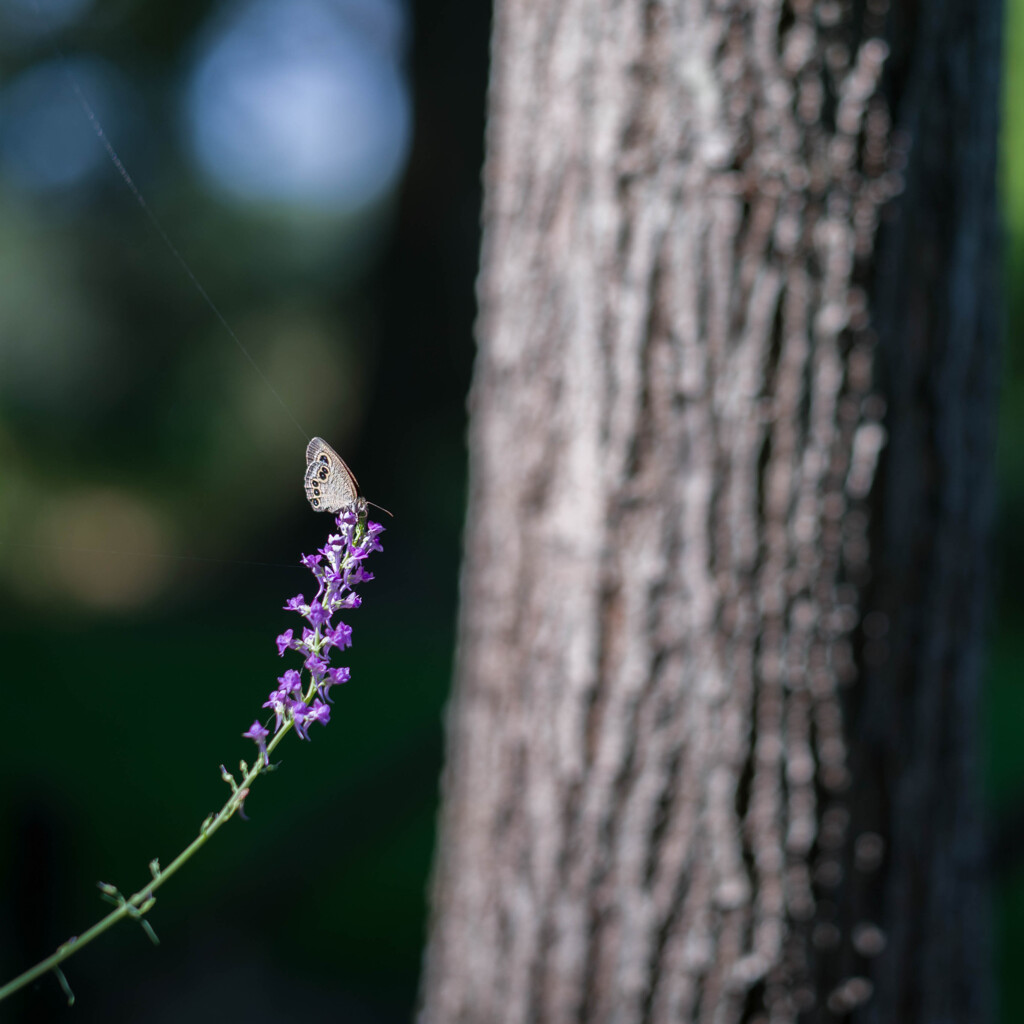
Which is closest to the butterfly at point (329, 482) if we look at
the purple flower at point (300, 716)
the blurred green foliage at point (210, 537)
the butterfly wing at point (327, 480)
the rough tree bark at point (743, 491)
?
the butterfly wing at point (327, 480)

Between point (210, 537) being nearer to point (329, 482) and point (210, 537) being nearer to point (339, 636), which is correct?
point (329, 482)

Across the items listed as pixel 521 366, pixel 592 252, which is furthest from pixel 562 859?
pixel 592 252

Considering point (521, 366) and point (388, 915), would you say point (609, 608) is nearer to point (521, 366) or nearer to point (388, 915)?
point (521, 366)

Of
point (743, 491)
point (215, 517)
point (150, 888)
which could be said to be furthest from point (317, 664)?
point (215, 517)

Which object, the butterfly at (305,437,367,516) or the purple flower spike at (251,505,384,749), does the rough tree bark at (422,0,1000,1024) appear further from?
the purple flower spike at (251,505,384,749)

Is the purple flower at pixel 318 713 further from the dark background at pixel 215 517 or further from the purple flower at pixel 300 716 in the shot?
the dark background at pixel 215 517

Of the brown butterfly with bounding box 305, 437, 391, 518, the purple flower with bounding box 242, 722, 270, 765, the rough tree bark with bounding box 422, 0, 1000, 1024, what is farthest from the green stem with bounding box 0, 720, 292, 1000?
the rough tree bark with bounding box 422, 0, 1000, 1024

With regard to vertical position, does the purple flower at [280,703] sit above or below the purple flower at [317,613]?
below
